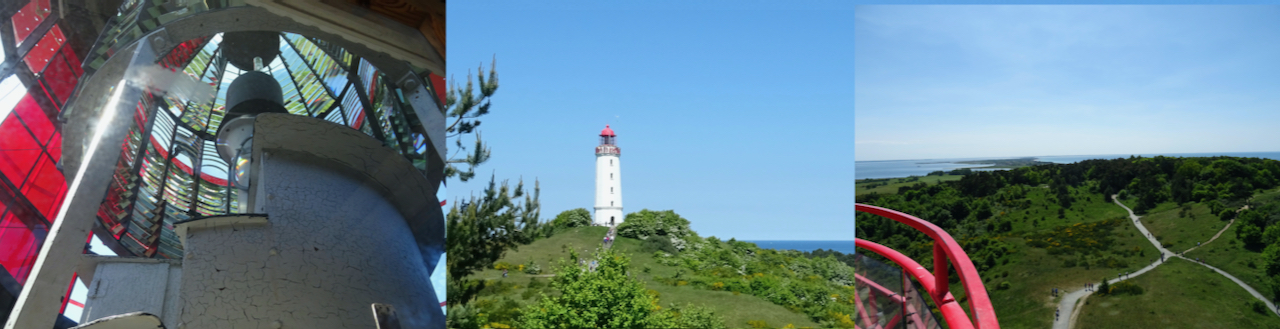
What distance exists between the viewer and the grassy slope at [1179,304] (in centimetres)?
787

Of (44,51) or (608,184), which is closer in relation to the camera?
(44,51)

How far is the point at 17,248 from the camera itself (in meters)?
2.05

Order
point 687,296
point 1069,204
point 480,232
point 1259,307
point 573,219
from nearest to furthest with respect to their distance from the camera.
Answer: point 480,232, point 573,219, point 687,296, point 1259,307, point 1069,204

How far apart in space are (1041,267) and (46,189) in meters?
9.97

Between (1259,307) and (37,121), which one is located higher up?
(37,121)

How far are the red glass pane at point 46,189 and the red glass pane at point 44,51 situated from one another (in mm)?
287

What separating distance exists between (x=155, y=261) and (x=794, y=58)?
13.6 ft

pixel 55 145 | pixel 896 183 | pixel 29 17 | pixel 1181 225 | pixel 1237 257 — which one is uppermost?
pixel 29 17

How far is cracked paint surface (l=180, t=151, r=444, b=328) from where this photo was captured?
207 centimetres

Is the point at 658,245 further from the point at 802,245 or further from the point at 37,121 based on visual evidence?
the point at 37,121

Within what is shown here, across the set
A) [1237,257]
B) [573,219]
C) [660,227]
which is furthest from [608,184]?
[1237,257]

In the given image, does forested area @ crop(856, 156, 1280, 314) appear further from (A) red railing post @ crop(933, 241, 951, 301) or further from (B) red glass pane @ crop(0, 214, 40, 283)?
→ (B) red glass pane @ crop(0, 214, 40, 283)

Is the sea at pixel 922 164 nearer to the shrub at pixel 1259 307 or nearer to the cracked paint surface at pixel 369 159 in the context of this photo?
the shrub at pixel 1259 307

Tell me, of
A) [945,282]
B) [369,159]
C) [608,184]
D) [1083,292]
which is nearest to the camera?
[369,159]
